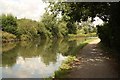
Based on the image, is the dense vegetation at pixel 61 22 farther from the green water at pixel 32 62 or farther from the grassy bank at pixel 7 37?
the green water at pixel 32 62

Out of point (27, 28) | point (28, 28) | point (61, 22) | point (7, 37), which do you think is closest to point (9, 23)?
point (7, 37)

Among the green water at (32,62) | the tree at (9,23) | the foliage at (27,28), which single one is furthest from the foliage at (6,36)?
the green water at (32,62)

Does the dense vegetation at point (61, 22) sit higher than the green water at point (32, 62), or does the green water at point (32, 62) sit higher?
the dense vegetation at point (61, 22)

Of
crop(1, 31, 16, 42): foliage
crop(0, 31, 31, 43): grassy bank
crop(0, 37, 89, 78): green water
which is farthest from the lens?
crop(1, 31, 16, 42): foliage

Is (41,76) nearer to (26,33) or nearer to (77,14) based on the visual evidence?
(77,14)

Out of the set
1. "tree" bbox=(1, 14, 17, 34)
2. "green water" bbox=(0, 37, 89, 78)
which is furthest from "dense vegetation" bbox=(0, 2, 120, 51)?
"green water" bbox=(0, 37, 89, 78)

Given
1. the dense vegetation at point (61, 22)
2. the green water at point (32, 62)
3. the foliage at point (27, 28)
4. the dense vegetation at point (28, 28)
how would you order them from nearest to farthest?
the green water at point (32, 62), the dense vegetation at point (61, 22), the dense vegetation at point (28, 28), the foliage at point (27, 28)

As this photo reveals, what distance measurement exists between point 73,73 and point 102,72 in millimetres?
1496

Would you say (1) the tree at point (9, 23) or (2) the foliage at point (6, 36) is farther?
(1) the tree at point (9, 23)

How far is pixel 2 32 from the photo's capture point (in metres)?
58.2

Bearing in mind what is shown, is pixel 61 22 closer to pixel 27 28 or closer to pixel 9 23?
pixel 9 23

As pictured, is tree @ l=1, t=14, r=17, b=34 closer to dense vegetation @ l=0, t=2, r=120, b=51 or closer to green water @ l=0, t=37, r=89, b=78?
dense vegetation @ l=0, t=2, r=120, b=51

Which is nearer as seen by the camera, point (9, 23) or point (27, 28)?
point (9, 23)

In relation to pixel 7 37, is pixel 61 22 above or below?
above
